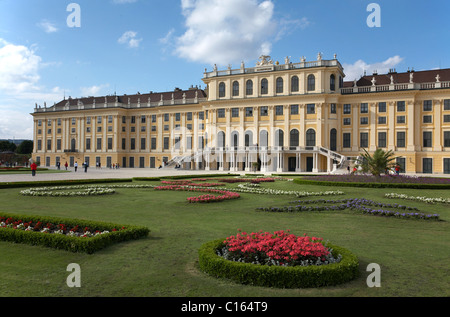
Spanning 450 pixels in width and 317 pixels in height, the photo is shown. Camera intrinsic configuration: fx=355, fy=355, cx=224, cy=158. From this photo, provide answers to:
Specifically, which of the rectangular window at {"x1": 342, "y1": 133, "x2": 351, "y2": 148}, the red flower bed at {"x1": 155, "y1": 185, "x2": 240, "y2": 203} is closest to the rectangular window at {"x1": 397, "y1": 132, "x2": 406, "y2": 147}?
the rectangular window at {"x1": 342, "y1": 133, "x2": 351, "y2": 148}

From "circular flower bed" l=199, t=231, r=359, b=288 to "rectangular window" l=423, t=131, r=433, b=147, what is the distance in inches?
2152

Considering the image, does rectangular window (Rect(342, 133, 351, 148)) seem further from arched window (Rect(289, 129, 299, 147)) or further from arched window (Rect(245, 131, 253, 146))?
arched window (Rect(245, 131, 253, 146))

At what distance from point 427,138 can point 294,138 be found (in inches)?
786

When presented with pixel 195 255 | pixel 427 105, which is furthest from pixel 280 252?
pixel 427 105

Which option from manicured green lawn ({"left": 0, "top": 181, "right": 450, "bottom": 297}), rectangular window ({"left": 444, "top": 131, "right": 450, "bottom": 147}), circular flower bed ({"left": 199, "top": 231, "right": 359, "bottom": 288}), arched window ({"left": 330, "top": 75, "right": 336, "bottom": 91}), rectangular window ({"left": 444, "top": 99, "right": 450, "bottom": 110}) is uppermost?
arched window ({"left": 330, "top": 75, "right": 336, "bottom": 91})

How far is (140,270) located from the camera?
6.89 metres

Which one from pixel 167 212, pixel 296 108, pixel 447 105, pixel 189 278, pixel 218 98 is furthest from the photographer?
pixel 218 98

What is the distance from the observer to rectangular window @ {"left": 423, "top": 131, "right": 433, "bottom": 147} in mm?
53781

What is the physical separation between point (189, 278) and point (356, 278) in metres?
3.05

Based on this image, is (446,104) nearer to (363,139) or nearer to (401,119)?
(401,119)

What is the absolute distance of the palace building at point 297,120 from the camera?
Result: 5391 centimetres

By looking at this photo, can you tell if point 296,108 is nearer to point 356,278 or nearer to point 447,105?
point 447,105
